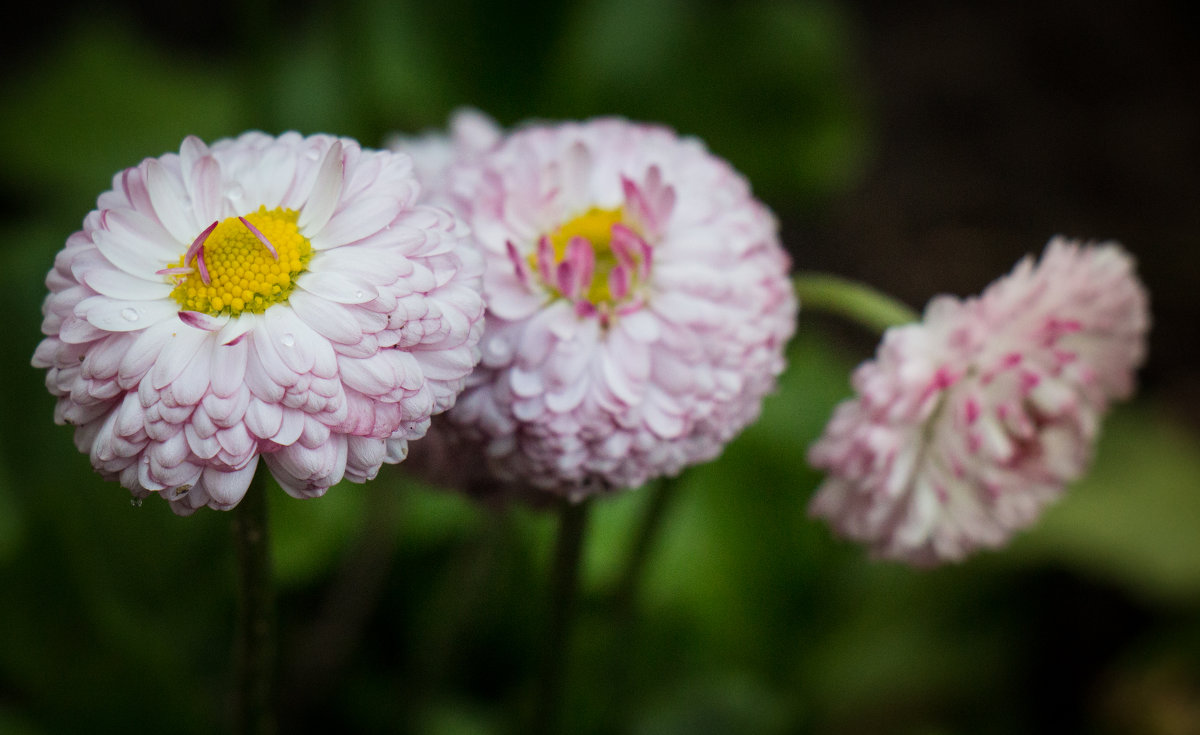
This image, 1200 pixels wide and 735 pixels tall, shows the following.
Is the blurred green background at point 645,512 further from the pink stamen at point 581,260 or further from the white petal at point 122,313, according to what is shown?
the white petal at point 122,313

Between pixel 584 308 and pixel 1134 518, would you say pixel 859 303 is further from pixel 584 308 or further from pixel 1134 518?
pixel 1134 518

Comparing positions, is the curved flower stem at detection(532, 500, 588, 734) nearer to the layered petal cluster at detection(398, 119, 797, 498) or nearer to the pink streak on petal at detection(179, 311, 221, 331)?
the layered petal cluster at detection(398, 119, 797, 498)

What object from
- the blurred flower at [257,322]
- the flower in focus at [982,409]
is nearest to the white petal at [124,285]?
the blurred flower at [257,322]

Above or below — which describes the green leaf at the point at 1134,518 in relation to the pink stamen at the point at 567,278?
above

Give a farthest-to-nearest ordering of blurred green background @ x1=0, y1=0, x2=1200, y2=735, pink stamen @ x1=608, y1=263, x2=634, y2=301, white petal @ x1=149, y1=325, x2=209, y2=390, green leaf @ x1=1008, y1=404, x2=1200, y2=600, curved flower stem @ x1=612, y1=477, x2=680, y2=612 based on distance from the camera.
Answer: green leaf @ x1=1008, y1=404, x2=1200, y2=600 < blurred green background @ x1=0, y1=0, x2=1200, y2=735 < curved flower stem @ x1=612, y1=477, x2=680, y2=612 < pink stamen @ x1=608, y1=263, x2=634, y2=301 < white petal @ x1=149, y1=325, x2=209, y2=390

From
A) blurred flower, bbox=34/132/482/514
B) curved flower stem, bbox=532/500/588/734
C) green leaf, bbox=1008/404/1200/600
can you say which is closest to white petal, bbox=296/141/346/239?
blurred flower, bbox=34/132/482/514

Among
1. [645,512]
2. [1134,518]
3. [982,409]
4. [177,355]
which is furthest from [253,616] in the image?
[1134,518]
